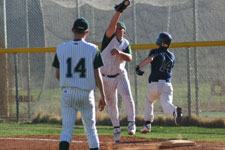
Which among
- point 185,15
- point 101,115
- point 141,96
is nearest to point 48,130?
point 101,115

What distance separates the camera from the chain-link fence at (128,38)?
12406mm

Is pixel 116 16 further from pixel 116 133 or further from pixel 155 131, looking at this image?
pixel 155 131

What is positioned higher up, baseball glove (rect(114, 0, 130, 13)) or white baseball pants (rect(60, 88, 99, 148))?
baseball glove (rect(114, 0, 130, 13))

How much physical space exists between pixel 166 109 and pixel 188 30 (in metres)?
4.77

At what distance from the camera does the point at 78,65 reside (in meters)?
5.96

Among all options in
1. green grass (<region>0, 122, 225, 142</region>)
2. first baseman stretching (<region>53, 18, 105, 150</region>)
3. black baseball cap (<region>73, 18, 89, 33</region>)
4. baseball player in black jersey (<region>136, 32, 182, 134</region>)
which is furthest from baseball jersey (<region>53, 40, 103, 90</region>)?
green grass (<region>0, 122, 225, 142</region>)

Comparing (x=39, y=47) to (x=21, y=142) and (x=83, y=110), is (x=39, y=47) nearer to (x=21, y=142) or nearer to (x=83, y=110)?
(x=21, y=142)

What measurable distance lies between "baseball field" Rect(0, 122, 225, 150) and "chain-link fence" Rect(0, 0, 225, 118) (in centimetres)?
96

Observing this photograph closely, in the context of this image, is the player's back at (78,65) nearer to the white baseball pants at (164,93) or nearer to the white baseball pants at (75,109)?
the white baseball pants at (75,109)

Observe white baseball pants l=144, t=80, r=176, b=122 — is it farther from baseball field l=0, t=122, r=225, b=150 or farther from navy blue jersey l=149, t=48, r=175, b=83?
baseball field l=0, t=122, r=225, b=150

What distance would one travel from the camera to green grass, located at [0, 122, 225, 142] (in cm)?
1020

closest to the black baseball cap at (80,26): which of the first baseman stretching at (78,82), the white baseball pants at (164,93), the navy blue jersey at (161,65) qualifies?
the first baseman stretching at (78,82)

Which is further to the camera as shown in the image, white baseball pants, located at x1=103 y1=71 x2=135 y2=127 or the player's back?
white baseball pants, located at x1=103 y1=71 x2=135 y2=127

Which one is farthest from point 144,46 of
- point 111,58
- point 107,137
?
point 111,58
